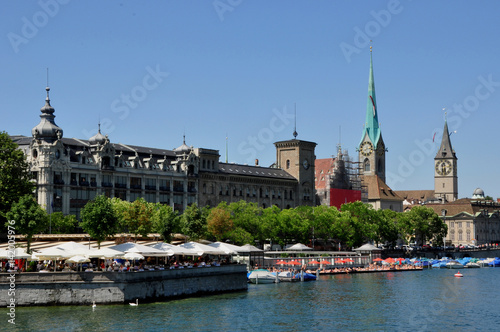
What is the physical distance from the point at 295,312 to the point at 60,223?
58.5 meters

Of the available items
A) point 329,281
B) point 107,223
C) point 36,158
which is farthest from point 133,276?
point 36,158

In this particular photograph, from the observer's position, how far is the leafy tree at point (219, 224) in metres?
135

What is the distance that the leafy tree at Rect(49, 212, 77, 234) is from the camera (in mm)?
127062

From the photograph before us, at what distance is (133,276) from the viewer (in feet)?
254

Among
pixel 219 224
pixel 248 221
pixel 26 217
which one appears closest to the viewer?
pixel 26 217

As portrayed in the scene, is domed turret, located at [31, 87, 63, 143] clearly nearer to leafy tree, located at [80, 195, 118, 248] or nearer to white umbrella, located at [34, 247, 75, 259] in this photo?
leafy tree, located at [80, 195, 118, 248]

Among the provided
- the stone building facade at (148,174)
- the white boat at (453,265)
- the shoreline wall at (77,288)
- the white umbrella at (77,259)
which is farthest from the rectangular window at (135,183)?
the white umbrella at (77,259)

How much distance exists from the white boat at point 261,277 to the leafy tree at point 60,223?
3198 cm

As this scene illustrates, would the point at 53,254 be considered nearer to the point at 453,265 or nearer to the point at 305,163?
the point at 453,265

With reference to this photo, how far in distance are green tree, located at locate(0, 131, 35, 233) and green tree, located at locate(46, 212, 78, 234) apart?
12.6 meters

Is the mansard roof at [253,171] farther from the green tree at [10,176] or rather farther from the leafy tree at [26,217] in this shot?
the leafy tree at [26,217]

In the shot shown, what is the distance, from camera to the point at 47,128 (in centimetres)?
14162

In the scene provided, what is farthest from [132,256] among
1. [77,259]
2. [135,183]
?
[135,183]

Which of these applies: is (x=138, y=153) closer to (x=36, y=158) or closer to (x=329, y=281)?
(x=36, y=158)
